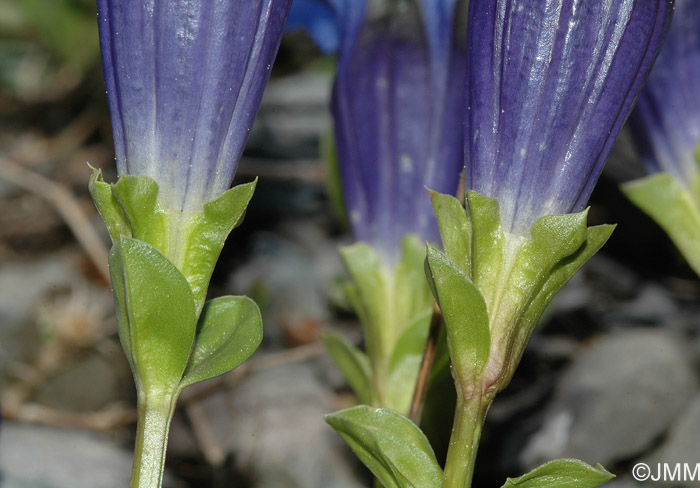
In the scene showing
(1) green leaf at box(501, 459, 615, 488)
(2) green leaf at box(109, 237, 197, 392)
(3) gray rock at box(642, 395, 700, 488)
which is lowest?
(1) green leaf at box(501, 459, 615, 488)

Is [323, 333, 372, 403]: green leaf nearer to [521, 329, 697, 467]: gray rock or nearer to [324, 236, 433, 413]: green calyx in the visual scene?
[324, 236, 433, 413]: green calyx

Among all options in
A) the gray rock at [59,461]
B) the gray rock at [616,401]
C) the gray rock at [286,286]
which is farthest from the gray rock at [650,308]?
the gray rock at [59,461]

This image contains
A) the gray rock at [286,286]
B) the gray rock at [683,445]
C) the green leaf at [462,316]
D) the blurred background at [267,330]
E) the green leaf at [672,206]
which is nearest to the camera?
the green leaf at [462,316]

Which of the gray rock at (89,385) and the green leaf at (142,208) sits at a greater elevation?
the gray rock at (89,385)

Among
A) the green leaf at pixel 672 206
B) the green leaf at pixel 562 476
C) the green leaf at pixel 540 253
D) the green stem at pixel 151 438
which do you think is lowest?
the green leaf at pixel 562 476

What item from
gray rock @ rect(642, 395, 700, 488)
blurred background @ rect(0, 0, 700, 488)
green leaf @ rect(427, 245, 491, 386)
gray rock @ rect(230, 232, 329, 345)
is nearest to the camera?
green leaf @ rect(427, 245, 491, 386)

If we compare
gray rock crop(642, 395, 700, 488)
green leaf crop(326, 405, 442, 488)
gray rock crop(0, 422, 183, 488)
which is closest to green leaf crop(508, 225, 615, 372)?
green leaf crop(326, 405, 442, 488)

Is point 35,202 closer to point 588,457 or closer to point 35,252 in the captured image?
point 35,252

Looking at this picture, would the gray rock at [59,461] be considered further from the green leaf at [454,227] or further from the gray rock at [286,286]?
the green leaf at [454,227]
